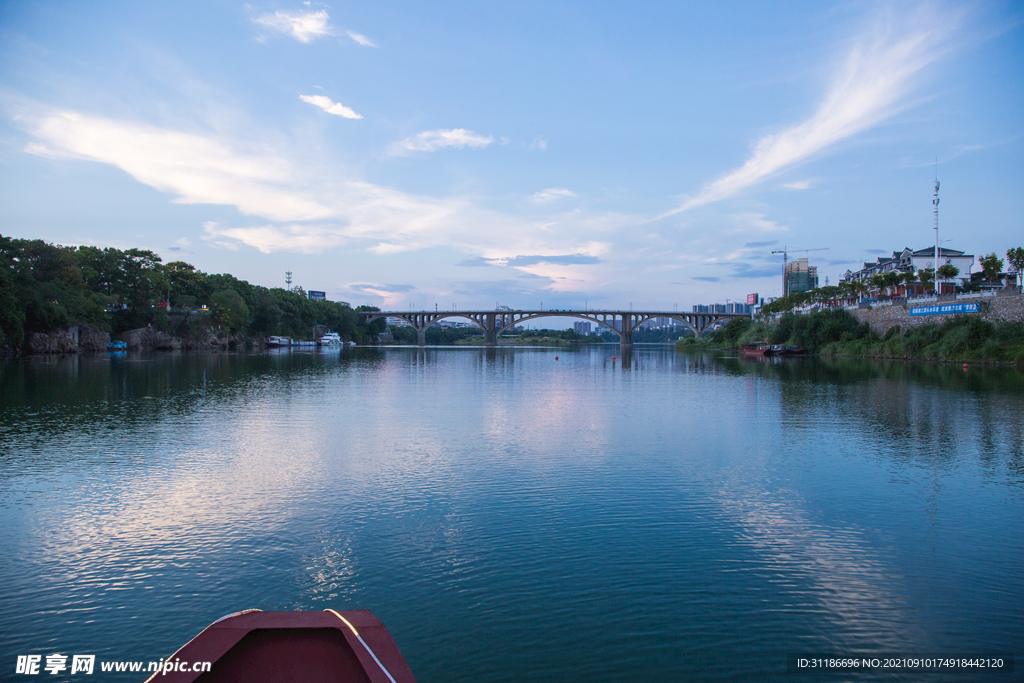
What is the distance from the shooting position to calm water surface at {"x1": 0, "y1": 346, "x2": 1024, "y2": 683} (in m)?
6.54

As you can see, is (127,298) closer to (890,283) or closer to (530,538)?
(530,538)

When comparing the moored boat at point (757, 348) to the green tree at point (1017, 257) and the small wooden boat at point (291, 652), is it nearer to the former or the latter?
the green tree at point (1017, 257)

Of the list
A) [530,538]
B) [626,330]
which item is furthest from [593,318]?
[530,538]

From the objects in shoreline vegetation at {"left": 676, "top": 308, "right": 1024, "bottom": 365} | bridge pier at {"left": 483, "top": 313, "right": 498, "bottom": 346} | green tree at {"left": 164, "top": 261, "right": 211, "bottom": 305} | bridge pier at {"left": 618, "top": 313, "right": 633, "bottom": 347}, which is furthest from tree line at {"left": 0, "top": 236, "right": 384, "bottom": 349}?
shoreline vegetation at {"left": 676, "top": 308, "right": 1024, "bottom": 365}

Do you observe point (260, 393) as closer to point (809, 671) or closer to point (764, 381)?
point (809, 671)

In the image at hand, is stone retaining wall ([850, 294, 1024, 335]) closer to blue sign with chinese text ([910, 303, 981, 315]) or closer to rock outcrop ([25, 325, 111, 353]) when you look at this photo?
blue sign with chinese text ([910, 303, 981, 315])

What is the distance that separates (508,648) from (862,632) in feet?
13.4

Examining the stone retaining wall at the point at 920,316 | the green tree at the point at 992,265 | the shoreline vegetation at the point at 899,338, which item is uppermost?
the green tree at the point at 992,265

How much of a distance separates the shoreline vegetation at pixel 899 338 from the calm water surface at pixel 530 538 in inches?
1587

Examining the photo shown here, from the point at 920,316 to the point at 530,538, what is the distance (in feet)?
235

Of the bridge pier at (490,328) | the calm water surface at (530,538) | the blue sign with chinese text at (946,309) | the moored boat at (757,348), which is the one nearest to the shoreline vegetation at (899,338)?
the blue sign with chinese text at (946,309)

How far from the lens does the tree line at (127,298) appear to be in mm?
54406

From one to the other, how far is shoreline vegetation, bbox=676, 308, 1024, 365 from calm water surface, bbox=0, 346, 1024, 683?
132 ft

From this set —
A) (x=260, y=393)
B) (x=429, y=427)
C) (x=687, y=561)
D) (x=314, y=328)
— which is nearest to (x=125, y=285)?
(x=314, y=328)
